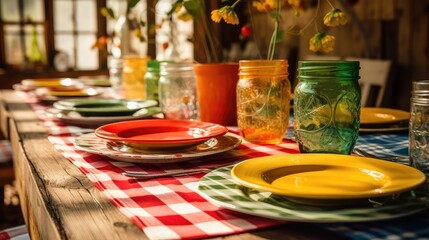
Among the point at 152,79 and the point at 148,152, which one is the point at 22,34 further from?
the point at 148,152

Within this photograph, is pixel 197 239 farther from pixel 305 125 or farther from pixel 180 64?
pixel 180 64

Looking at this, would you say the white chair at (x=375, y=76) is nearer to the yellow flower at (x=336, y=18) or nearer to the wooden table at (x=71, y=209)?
the yellow flower at (x=336, y=18)

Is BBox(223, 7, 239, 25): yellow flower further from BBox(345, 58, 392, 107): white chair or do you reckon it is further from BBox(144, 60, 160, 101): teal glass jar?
BBox(345, 58, 392, 107): white chair

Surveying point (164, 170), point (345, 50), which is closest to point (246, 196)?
point (164, 170)

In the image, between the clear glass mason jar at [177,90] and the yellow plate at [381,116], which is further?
the clear glass mason jar at [177,90]

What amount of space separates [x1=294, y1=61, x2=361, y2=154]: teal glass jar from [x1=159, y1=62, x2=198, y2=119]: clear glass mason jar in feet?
1.75

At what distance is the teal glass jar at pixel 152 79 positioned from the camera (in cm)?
148

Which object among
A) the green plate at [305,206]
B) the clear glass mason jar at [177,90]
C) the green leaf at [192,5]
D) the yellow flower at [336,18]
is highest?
the green leaf at [192,5]

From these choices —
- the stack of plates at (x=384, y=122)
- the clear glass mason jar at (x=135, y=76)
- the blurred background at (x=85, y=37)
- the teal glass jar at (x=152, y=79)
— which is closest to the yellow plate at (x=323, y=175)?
the stack of plates at (x=384, y=122)

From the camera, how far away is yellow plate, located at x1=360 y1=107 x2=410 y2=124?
1158 millimetres

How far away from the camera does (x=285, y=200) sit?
59 centimetres

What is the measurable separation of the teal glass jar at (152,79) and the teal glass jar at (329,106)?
717 mm

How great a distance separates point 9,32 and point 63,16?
538 millimetres

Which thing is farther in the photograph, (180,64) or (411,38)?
(411,38)
